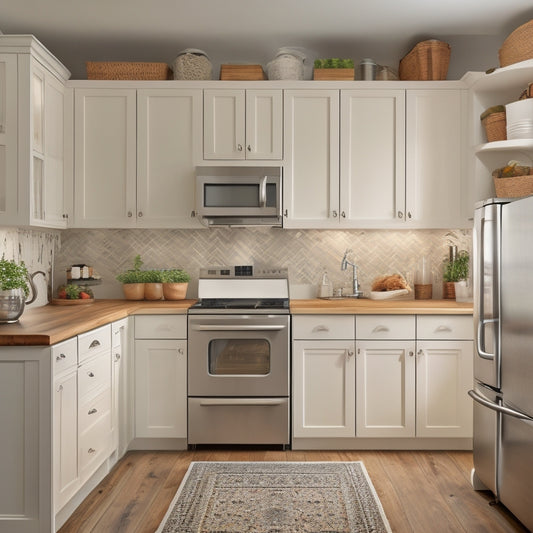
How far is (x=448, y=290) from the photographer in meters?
4.03

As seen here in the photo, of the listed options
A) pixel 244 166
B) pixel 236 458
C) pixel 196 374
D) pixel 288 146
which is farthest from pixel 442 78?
pixel 236 458

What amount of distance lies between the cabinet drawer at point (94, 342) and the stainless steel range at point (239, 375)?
0.59 m

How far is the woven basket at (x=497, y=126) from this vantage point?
357 centimetres

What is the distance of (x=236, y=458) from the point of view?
3375 millimetres

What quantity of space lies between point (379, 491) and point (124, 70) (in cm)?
314

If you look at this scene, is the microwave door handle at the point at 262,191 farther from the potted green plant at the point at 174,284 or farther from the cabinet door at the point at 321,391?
the cabinet door at the point at 321,391

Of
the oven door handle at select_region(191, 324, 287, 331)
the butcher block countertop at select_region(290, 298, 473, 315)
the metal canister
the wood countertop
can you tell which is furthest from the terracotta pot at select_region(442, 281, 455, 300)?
the metal canister

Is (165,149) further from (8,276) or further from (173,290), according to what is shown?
(8,276)

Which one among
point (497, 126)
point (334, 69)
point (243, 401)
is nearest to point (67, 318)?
point (243, 401)

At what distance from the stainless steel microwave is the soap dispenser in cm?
66

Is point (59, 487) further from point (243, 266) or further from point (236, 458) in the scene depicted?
point (243, 266)

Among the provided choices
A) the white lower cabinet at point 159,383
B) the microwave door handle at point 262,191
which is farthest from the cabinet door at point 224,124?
the white lower cabinet at point 159,383

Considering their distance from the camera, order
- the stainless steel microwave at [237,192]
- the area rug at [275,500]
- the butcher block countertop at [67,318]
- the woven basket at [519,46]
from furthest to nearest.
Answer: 1. the stainless steel microwave at [237,192]
2. the woven basket at [519,46]
3. the area rug at [275,500]
4. the butcher block countertop at [67,318]

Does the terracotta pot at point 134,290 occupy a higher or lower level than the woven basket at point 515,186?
lower
